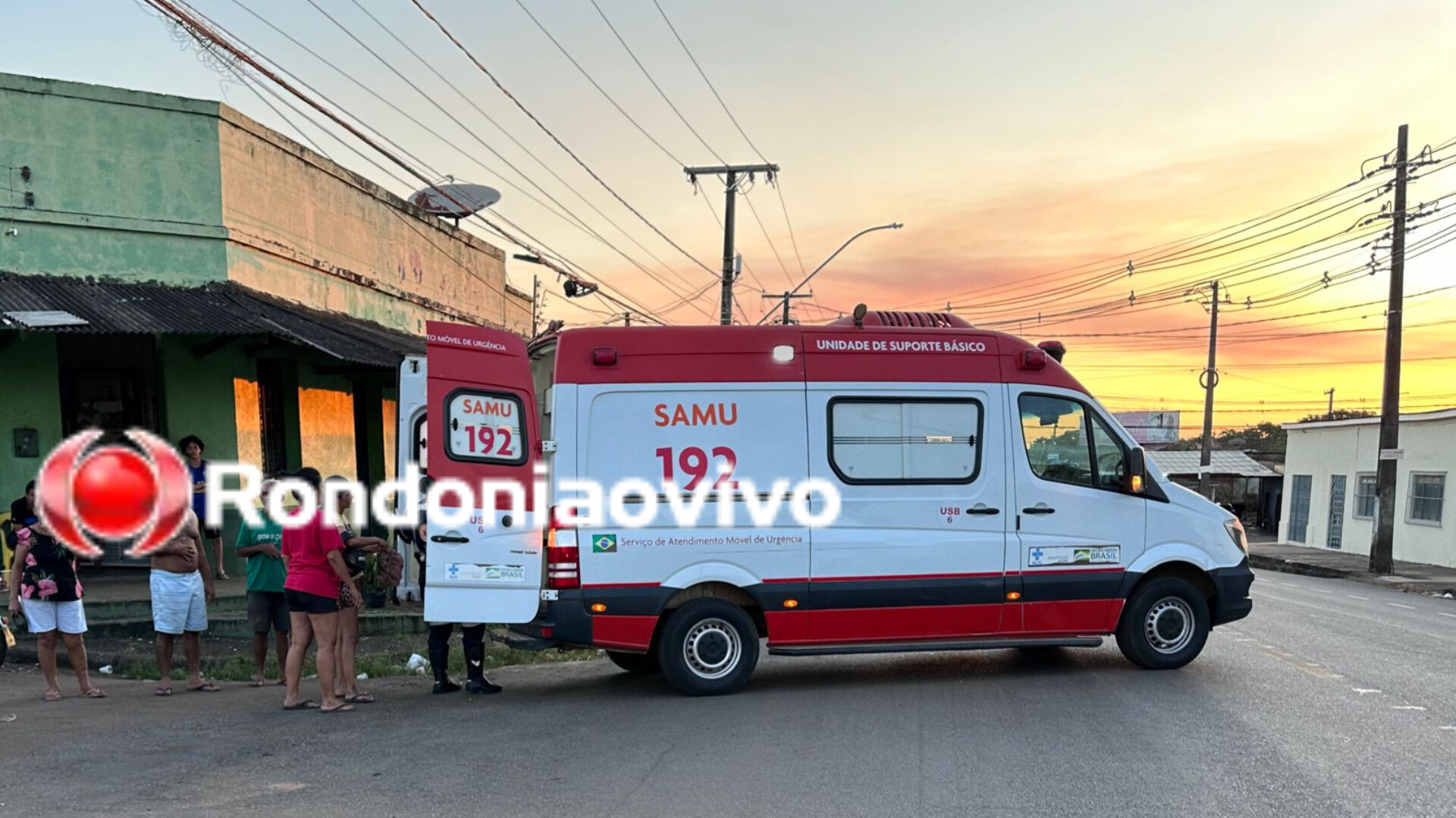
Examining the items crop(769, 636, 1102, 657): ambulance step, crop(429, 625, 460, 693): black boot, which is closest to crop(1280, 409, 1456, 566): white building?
crop(769, 636, 1102, 657): ambulance step

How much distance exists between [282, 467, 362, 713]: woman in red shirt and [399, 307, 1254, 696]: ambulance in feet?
2.35

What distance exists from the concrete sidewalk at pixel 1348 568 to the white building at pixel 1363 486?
1.81 feet

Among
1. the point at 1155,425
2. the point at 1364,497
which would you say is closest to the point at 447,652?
the point at 1364,497

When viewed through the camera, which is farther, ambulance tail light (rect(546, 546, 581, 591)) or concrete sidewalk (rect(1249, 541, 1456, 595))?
concrete sidewalk (rect(1249, 541, 1456, 595))

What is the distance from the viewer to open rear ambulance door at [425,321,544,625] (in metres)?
7.64

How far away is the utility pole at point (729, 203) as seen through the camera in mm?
25312

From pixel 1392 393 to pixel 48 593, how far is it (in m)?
24.6

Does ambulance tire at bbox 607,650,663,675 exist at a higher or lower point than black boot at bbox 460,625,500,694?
lower

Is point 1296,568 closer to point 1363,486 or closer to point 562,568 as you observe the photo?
point 1363,486

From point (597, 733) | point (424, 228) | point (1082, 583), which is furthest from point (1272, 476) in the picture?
Result: point (597, 733)

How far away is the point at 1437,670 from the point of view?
347 inches

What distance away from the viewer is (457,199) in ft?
68.2

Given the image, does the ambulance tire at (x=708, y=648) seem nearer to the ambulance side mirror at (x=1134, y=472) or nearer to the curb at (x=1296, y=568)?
the ambulance side mirror at (x=1134, y=472)

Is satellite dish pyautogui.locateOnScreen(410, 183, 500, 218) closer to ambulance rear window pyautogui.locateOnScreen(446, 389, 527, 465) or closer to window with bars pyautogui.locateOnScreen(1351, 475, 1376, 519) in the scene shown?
ambulance rear window pyautogui.locateOnScreen(446, 389, 527, 465)
